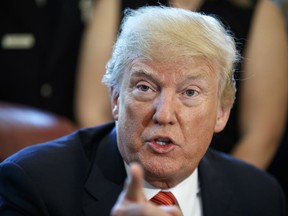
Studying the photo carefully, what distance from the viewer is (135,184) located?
1196mm

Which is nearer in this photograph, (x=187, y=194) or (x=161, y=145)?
(x=161, y=145)

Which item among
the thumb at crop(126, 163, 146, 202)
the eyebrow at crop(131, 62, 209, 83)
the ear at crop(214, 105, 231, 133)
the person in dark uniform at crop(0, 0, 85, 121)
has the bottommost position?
the person in dark uniform at crop(0, 0, 85, 121)

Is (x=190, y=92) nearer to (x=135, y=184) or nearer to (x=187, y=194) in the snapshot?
(x=187, y=194)

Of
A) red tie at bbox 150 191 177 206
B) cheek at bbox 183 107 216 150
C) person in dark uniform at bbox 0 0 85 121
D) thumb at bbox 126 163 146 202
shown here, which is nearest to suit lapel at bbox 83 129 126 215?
red tie at bbox 150 191 177 206

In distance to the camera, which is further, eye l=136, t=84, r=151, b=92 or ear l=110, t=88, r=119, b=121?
ear l=110, t=88, r=119, b=121

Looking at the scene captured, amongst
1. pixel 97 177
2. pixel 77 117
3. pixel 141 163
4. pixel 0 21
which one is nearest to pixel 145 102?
pixel 141 163

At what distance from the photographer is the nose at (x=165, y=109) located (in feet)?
4.95

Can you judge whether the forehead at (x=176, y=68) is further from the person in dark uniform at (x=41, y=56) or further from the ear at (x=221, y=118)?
the person in dark uniform at (x=41, y=56)

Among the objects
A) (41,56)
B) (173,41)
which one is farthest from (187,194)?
(41,56)

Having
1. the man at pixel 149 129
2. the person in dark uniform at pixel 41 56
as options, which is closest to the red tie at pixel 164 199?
the man at pixel 149 129

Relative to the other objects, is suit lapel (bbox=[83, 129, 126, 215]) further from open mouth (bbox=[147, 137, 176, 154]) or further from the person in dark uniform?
the person in dark uniform

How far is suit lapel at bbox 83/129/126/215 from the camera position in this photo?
1616 millimetres

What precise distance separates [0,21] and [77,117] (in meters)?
0.60

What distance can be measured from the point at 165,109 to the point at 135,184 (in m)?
0.36
